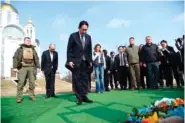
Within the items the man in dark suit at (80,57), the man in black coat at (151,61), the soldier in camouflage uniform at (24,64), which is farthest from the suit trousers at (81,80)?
the man in black coat at (151,61)

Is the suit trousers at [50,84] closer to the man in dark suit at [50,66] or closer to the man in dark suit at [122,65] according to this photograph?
the man in dark suit at [50,66]

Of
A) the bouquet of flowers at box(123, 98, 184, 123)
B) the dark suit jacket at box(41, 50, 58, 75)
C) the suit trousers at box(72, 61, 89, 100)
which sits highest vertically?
the dark suit jacket at box(41, 50, 58, 75)

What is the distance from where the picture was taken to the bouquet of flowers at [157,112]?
3270 millimetres

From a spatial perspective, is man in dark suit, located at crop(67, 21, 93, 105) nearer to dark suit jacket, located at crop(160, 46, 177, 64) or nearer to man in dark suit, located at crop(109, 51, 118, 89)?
dark suit jacket, located at crop(160, 46, 177, 64)

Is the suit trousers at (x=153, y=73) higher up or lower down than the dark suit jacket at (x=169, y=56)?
lower down

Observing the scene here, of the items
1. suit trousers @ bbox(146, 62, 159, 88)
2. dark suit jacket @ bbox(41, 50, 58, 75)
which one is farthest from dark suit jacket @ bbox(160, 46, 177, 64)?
dark suit jacket @ bbox(41, 50, 58, 75)

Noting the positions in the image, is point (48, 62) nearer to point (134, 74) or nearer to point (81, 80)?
point (81, 80)

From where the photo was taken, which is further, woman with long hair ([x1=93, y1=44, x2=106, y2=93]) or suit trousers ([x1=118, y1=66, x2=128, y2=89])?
suit trousers ([x1=118, y1=66, x2=128, y2=89])

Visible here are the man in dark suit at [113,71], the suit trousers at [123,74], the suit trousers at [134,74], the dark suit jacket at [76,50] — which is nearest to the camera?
the dark suit jacket at [76,50]

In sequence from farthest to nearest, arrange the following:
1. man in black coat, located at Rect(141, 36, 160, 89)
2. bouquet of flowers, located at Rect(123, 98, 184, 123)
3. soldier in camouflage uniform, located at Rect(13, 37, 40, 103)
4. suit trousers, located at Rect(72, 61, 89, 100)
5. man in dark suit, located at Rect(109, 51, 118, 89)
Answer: man in dark suit, located at Rect(109, 51, 118, 89) → man in black coat, located at Rect(141, 36, 160, 89) → soldier in camouflage uniform, located at Rect(13, 37, 40, 103) → suit trousers, located at Rect(72, 61, 89, 100) → bouquet of flowers, located at Rect(123, 98, 184, 123)

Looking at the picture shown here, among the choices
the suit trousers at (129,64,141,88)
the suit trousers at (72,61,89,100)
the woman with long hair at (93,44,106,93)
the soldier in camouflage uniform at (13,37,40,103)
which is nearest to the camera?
the suit trousers at (72,61,89,100)

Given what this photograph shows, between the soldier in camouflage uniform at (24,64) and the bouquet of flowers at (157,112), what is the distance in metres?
4.13

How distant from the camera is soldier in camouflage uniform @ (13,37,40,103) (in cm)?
720

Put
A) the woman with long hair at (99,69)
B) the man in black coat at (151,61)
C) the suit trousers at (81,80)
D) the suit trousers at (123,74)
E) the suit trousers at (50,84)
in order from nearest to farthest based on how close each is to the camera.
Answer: the suit trousers at (81,80) < the suit trousers at (50,84) < the man in black coat at (151,61) < the woman with long hair at (99,69) < the suit trousers at (123,74)
